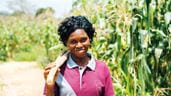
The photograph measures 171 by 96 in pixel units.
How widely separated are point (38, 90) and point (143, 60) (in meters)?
3.97

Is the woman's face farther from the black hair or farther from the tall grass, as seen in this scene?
the tall grass

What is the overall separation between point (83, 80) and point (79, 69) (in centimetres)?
6

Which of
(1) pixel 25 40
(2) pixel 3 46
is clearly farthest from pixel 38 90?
(1) pixel 25 40

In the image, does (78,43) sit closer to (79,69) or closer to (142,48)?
(79,69)

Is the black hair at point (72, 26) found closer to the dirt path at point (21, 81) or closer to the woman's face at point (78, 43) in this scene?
the woman's face at point (78, 43)

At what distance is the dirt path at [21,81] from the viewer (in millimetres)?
7193

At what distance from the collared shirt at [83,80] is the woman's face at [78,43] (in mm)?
66

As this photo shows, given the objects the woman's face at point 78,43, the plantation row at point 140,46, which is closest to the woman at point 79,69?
the woman's face at point 78,43

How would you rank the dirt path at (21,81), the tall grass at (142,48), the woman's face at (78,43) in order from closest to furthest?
1. the woman's face at (78,43)
2. the tall grass at (142,48)
3. the dirt path at (21,81)

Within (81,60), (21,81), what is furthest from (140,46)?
(21,81)

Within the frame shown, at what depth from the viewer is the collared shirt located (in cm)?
213

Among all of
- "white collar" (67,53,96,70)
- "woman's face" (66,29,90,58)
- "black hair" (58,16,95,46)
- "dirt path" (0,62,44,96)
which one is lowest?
"dirt path" (0,62,44,96)

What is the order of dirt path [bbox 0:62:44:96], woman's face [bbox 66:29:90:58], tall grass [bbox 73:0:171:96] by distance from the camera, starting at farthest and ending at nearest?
dirt path [bbox 0:62:44:96] < tall grass [bbox 73:0:171:96] < woman's face [bbox 66:29:90:58]

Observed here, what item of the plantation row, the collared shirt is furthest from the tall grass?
the collared shirt
